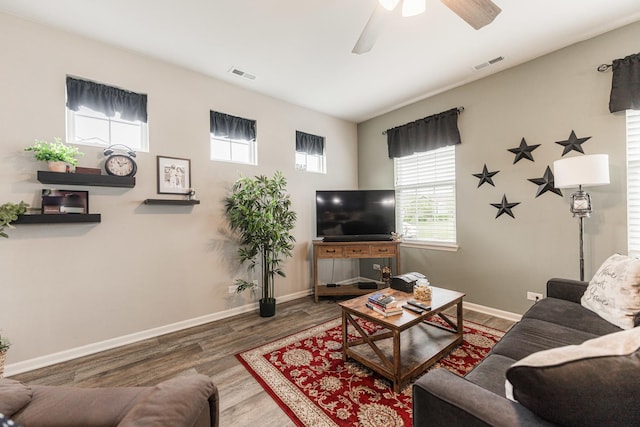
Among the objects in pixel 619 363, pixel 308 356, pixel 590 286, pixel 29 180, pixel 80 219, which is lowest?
pixel 308 356

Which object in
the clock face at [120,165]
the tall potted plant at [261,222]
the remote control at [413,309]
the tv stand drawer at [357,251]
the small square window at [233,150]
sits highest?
the small square window at [233,150]

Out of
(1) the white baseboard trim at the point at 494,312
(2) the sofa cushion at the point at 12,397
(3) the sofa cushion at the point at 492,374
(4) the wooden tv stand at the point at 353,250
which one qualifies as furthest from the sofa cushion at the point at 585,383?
(4) the wooden tv stand at the point at 353,250

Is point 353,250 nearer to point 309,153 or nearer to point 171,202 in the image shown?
point 309,153

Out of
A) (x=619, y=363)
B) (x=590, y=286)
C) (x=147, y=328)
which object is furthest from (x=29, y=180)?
(x=590, y=286)

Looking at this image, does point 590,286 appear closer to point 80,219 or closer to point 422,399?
point 422,399

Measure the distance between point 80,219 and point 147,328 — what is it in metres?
1.24

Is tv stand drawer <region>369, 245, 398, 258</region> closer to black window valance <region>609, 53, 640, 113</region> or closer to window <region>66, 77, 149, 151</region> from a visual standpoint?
black window valance <region>609, 53, 640, 113</region>

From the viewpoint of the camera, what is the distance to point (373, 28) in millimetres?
1729

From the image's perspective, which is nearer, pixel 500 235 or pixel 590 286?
pixel 590 286

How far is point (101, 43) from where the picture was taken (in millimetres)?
2461

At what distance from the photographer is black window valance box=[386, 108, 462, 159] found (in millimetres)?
3418

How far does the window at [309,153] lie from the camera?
4004 millimetres

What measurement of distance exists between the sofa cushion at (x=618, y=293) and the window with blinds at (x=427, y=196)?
1709 mm

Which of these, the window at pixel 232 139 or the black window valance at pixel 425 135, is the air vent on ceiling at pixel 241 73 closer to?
the window at pixel 232 139
